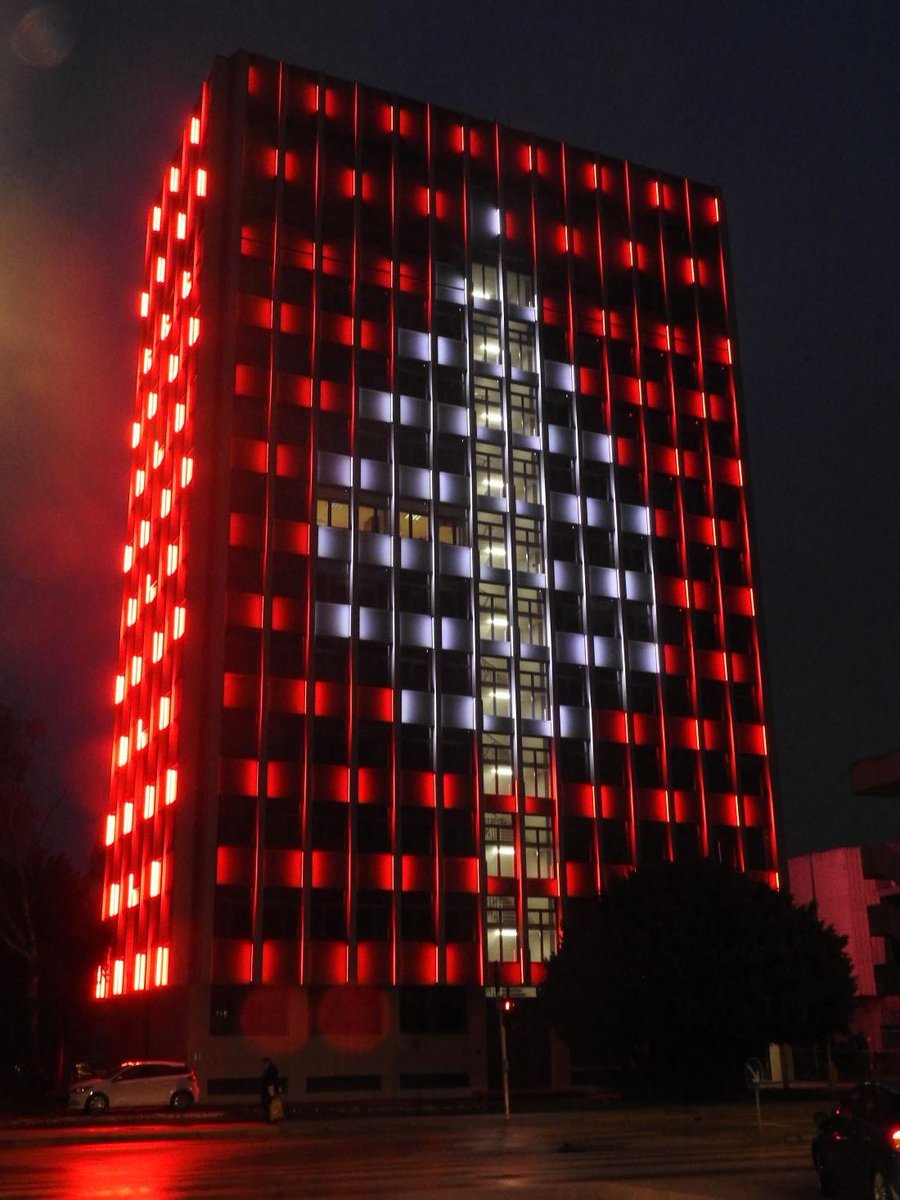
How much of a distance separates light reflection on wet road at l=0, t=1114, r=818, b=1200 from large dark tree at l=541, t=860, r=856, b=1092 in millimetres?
10784

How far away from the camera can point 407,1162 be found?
83.8ft

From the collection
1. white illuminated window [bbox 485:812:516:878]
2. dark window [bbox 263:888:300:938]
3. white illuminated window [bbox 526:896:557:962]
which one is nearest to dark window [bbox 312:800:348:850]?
dark window [bbox 263:888:300:938]

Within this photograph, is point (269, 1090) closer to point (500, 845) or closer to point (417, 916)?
point (417, 916)

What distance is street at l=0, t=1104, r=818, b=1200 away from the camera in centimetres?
1983

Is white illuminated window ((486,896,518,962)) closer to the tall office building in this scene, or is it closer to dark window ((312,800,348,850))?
the tall office building

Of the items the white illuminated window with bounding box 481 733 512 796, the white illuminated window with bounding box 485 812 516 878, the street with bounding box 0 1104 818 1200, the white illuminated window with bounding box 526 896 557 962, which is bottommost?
the street with bounding box 0 1104 818 1200

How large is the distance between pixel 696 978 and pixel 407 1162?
2617 centimetres

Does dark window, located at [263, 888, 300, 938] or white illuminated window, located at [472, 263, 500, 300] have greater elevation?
white illuminated window, located at [472, 263, 500, 300]

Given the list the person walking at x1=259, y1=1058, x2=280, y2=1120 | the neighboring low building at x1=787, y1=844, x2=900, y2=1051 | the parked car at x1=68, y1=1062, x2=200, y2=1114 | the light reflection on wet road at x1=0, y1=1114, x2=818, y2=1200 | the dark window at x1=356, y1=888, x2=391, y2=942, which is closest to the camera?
the light reflection on wet road at x1=0, y1=1114, x2=818, y2=1200

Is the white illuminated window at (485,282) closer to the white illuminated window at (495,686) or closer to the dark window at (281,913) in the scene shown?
the white illuminated window at (495,686)

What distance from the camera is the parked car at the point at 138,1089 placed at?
154 feet

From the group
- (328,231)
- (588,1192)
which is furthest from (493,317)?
(588,1192)

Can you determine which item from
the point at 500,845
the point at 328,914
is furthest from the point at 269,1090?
the point at 500,845

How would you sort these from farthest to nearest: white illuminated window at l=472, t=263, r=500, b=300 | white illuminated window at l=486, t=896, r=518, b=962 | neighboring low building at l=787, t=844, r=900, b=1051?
neighboring low building at l=787, t=844, r=900, b=1051
white illuminated window at l=472, t=263, r=500, b=300
white illuminated window at l=486, t=896, r=518, b=962
